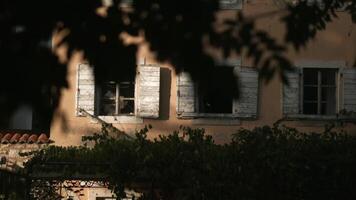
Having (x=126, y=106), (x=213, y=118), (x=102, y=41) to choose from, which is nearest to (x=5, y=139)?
(x=126, y=106)

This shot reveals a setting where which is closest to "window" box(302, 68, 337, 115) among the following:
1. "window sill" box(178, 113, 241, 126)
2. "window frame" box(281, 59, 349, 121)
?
"window frame" box(281, 59, 349, 121)

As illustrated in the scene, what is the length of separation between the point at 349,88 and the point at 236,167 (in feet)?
11.7

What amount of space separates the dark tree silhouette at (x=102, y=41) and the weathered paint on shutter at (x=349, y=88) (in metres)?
9.24

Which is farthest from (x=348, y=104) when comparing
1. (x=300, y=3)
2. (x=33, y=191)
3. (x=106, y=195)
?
(x=300, y=3)

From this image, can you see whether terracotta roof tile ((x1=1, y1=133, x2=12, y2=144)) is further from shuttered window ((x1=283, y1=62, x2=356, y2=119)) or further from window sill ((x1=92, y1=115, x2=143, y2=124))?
shuttered window ((x1=283, y1=62, x2=356, y2=119))

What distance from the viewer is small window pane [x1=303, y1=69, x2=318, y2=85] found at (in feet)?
40.8

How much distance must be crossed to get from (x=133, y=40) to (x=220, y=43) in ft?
1.27

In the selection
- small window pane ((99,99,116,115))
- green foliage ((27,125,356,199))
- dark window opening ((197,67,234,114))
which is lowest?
green foliage ((27,125,356,199))

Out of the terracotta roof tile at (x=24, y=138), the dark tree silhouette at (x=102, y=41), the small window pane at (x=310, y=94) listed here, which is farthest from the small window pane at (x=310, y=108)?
the dark tree silhouette at (x=102, y=41)

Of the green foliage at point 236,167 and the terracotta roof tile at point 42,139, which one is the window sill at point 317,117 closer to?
the green foliage at point 236,167

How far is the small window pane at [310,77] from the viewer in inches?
490

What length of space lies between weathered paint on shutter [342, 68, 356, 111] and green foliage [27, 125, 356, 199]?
2.20 meters

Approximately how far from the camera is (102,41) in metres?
2.70

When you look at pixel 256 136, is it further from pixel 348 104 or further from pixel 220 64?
pixel 220 64
